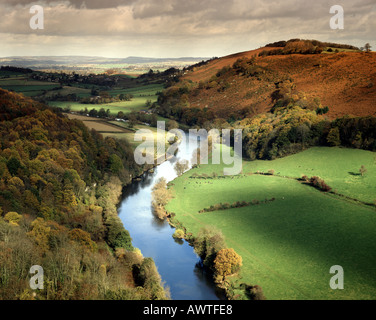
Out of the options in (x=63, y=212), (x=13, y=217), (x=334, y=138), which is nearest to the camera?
(x=13, y=217)

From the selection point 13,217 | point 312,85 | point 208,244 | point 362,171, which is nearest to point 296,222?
point 208,244

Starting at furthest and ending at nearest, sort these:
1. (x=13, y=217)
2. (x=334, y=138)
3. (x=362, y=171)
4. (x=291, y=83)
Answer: (x=291, y=83) → (x=334, y=138) → (x=362, y=171) → (x=13, y=217)

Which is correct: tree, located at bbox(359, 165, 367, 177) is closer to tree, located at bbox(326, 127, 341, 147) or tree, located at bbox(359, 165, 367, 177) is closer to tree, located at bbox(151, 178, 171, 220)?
tree, located at bbox(326, 127, 341, 147)

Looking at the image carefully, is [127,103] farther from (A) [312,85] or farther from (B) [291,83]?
(A) [312,85]

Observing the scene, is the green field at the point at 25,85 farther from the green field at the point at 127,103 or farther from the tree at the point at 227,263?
the tree at the point at 227,263

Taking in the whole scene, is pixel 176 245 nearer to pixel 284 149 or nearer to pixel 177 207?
pixel 177 207

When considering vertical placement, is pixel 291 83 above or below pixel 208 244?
above

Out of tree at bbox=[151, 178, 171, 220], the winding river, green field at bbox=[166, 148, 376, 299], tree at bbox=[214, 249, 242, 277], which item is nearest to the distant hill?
green field at bbox=[166, 148, 376, 299]
